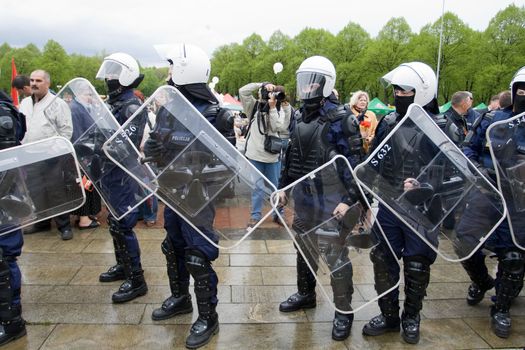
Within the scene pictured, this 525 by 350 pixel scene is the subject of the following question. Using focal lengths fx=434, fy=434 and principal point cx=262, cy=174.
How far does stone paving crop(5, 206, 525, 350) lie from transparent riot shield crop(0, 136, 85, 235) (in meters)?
0.91

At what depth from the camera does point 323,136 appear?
3199mm

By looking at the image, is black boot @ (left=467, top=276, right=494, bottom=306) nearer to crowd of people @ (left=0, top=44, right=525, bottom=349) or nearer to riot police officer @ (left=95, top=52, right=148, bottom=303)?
crowd of people @ (left=0, top=44, right=525, bottom=349)

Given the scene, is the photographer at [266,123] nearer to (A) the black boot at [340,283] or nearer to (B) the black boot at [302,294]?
(B) the black boot at [302,294]

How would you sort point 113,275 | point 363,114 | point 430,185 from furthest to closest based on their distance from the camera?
point 363,114, point 113,275, point 430,185

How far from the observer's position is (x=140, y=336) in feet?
10.4

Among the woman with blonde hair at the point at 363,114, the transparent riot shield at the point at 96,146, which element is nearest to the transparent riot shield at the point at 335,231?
the transparent riot shield at the point at 96,146

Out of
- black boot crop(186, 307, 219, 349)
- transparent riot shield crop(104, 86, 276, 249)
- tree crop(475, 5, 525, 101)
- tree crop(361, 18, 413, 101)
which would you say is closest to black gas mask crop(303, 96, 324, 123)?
transparent riot shield crop(104, 86, 276, 249)

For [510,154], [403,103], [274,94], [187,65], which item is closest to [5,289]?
[187,65]

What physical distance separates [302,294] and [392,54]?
32199 mm

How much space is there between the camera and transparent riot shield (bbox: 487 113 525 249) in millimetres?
2850

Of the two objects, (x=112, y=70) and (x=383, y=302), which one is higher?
(x=112, y=70)

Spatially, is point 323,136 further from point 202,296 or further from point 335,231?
point 202,296

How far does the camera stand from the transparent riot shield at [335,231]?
2.86 m

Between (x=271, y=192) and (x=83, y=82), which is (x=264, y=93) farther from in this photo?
(x=271, y=192)
